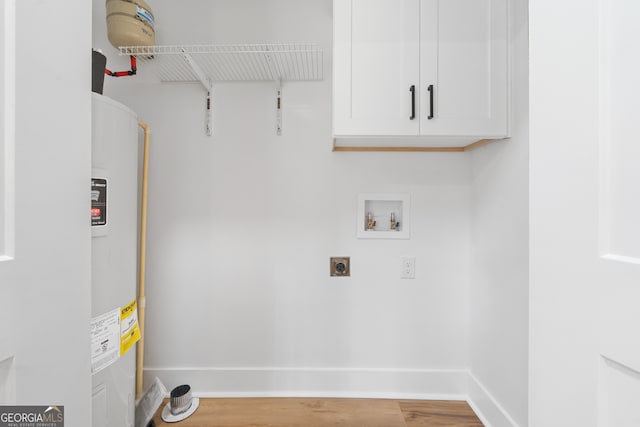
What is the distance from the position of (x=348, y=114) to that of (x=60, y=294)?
3.46 feet

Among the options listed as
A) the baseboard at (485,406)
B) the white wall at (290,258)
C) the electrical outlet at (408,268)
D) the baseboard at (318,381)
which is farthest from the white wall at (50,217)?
the baseboard at (485,406)

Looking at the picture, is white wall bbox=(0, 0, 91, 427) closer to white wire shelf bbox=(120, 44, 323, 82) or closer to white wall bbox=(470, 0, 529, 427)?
white wire shelf bbox=(120, 44, 323, 82)

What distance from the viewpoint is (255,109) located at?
62.5 inches

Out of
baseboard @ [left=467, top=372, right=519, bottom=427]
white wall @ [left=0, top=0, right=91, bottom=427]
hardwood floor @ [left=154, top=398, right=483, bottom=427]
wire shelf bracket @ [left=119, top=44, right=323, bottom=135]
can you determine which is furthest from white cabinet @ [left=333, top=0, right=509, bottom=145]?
hardwood floor @ [left=154, top=398, right=483, bottom=427]

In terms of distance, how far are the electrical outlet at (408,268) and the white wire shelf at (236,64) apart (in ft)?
3.64

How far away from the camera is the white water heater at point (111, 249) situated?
3.29 feet

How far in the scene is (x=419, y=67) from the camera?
120 cm

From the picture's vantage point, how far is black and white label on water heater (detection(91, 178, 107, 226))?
3.29 ft

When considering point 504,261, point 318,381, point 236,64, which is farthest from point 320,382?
point 236,64

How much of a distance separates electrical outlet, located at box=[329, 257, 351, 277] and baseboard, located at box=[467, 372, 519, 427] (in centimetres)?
87

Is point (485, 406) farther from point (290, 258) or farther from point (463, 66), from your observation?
point (463, 66)

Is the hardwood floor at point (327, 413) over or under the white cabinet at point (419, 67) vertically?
under
